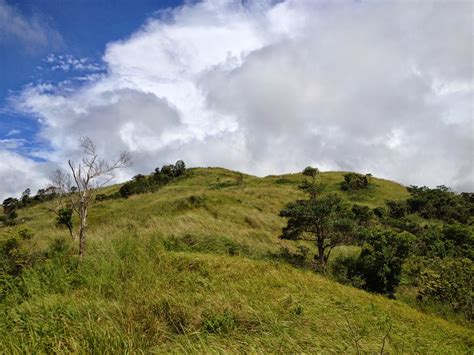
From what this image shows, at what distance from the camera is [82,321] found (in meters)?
4.36

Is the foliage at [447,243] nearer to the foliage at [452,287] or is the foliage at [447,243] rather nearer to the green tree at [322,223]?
the foliage at [452,287]

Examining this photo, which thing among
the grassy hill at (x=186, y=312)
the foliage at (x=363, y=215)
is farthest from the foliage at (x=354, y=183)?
the grassy hill at (x=186, y=312)

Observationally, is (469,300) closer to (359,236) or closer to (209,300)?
(359,236)

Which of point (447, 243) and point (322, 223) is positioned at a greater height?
point (322, 223)

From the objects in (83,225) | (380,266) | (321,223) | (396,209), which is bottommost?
(380,266)

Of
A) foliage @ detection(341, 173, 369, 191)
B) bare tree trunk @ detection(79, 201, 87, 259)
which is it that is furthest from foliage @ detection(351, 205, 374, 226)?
bare tree trunk @ detection(79, 201, 87, 259)

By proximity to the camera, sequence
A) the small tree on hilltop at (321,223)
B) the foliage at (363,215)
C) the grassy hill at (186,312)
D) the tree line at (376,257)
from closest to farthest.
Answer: the grassy hill at (186,312) < the tree line at (376,257) < the small tree on hilltop at (321,223) < the foliage at (363,215)

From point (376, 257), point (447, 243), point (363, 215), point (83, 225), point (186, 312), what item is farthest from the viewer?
point (363, 215)

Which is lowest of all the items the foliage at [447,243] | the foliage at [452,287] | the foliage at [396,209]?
the foliage at [452,287]

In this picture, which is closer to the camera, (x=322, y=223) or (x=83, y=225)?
(x=83, y=225)

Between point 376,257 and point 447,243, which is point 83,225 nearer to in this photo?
point 376,257

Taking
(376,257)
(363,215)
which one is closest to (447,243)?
(363,215)

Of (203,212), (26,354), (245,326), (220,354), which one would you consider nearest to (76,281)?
(26,354)

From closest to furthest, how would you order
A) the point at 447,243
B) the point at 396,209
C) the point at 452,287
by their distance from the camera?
1. the point at 452,287
2. the point at 447,243
3. the point at 396,209
